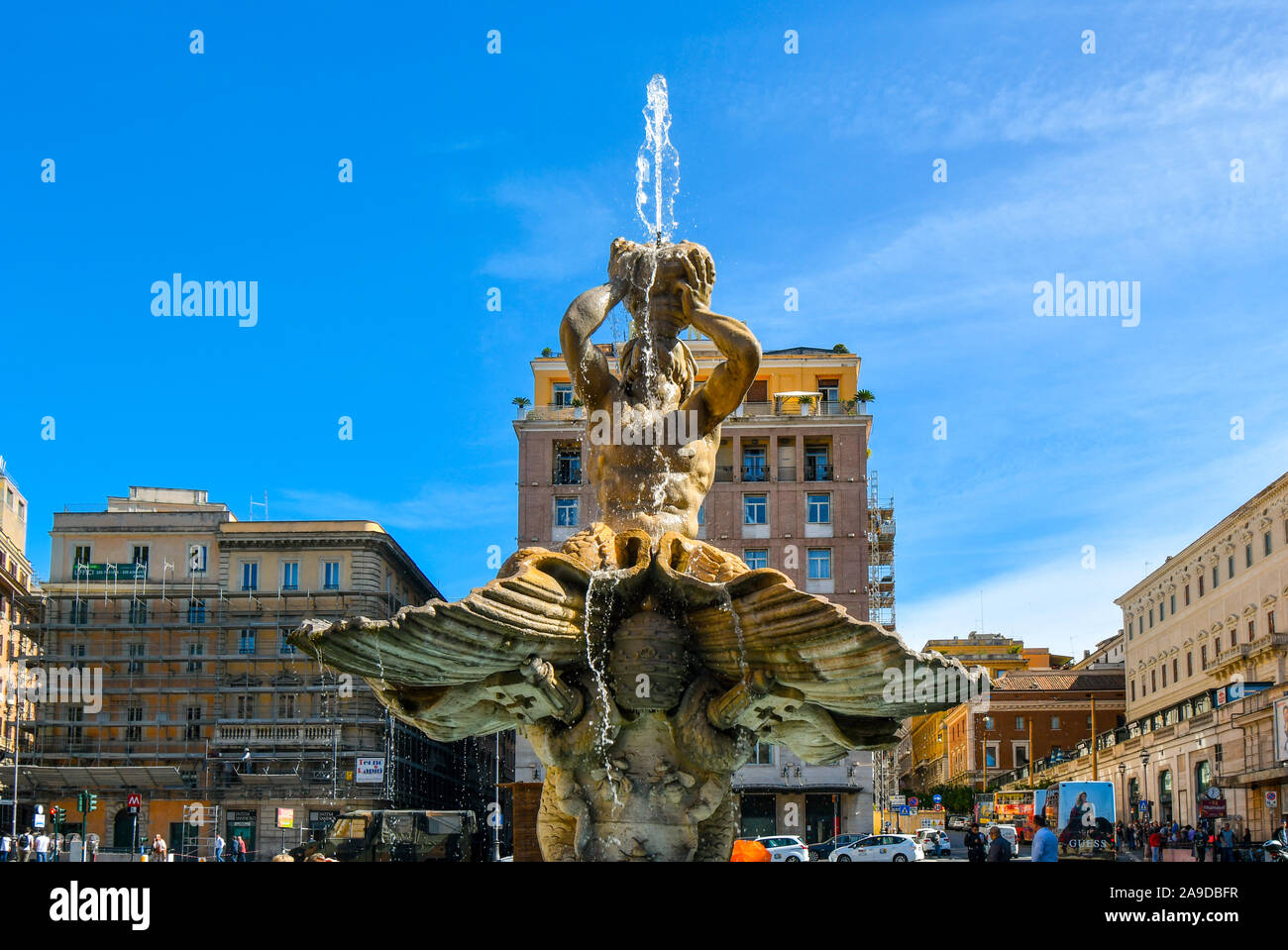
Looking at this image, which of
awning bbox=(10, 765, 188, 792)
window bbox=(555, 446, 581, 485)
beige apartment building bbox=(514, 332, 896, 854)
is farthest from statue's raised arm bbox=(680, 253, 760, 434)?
awning bbox=(10, 765, 188, 792)

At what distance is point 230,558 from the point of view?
6838 cm

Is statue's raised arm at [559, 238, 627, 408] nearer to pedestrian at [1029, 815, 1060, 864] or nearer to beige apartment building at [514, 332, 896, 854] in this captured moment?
pedestrian at [1029, 815, 1060, 864]

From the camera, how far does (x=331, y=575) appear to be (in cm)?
6844

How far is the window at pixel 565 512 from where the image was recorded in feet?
196

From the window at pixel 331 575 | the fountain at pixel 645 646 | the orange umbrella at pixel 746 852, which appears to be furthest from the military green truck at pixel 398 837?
the window at pixel 331 575

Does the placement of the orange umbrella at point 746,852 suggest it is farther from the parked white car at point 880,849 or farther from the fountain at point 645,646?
the parked white car at point 880,849

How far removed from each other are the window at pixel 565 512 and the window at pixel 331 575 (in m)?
14.3

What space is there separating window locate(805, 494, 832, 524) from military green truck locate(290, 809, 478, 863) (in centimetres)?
2970

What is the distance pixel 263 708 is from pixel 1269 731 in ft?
138

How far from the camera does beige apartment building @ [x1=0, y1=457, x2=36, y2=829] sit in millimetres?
65500

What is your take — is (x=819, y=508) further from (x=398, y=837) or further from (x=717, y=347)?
(x=717, y=347)
